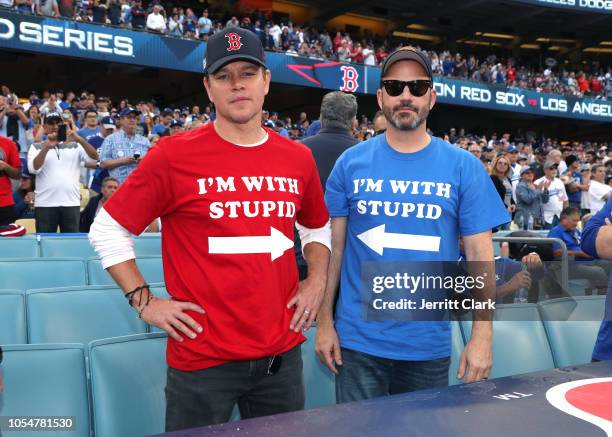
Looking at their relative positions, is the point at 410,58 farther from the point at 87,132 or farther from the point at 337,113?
the point at 87,132

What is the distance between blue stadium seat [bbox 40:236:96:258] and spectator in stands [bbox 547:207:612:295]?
3.46 m

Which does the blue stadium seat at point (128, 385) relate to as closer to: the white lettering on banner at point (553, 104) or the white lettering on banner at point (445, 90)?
the white lettering on banner at point (445, 90)

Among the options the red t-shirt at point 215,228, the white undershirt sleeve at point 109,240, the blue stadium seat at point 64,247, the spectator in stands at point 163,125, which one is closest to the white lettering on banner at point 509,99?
the spectator in stands at point 163,125

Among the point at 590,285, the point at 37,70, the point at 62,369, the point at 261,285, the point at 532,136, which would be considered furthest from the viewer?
the point at 532,136

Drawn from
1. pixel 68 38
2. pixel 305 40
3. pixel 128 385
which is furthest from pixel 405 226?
pixel 305 40

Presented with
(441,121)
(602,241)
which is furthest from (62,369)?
(441,121)

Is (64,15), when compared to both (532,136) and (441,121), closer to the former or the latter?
(441,121)

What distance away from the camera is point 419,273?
1.87 m

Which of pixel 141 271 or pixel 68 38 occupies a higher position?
pixel 68 38

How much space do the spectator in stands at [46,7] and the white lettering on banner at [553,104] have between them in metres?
18.3

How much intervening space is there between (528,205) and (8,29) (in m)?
11.5

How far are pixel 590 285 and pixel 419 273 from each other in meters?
3.49

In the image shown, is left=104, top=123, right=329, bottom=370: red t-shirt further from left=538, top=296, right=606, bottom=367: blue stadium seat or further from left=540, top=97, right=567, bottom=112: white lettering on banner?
left=540, top=97, right=567, bottom=112: white lettering on banner

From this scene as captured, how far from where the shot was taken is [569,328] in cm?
257
